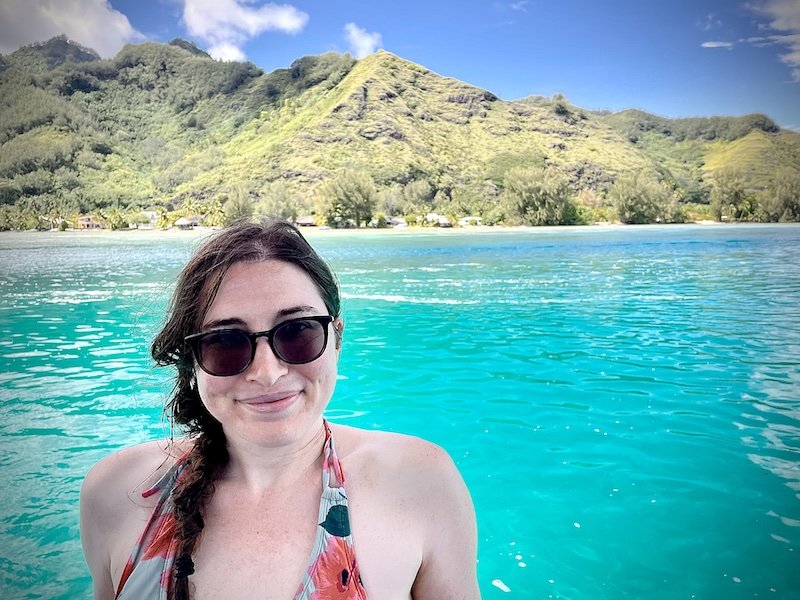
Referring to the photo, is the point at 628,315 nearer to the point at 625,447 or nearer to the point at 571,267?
the point at 625,447

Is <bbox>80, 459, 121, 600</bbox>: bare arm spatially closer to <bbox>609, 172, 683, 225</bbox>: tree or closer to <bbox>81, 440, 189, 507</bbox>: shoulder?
<bbox>81, 440, 189, 507</bbox>: shoulder

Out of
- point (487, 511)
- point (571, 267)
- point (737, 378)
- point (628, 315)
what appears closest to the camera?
point (487, 511)

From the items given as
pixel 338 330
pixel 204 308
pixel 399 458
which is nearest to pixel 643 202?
pixel 338 330

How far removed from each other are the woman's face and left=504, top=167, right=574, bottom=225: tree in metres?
66.7

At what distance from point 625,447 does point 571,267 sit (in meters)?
17.4

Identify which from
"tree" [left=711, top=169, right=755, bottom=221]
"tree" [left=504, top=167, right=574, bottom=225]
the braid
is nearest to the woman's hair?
the braid

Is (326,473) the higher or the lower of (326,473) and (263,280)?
the lower

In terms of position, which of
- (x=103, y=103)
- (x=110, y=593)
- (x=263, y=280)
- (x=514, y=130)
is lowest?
(x=110, y=593)

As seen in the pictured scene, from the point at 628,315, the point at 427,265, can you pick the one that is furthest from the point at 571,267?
the point at 628,315

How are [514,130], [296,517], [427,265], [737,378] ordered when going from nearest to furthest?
[296,517] < [737,378] < [427,265] < [514,130]

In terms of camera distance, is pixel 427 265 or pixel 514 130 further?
pixel 514 130

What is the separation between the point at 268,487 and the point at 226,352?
1.25 feet

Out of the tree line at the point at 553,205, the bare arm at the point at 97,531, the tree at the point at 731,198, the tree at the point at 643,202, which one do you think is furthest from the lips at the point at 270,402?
the tree at the point at 731,198

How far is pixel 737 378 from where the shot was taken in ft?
23.1
